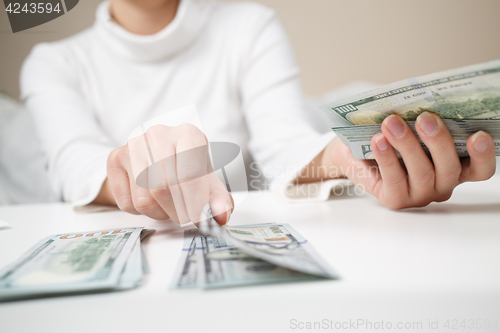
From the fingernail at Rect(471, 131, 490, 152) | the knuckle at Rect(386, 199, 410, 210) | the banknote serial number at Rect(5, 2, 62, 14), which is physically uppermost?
the banknote serial number at Rect(5, 2, 62, 14)

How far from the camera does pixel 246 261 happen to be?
0.28 m

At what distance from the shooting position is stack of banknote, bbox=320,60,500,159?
35 centimetres

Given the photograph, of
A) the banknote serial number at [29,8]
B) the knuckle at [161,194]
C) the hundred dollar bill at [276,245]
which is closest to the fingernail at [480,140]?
the hundred dollar bill at [276,245]

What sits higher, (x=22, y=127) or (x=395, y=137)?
(x=22, y=127)

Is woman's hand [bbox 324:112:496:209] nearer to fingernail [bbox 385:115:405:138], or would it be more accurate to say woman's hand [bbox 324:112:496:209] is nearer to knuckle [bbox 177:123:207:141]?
fingernail [bbox 385:115:405:138]

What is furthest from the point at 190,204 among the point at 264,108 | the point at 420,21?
the point at 420,21

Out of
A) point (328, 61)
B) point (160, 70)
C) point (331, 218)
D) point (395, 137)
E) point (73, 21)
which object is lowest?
point (331, 218)

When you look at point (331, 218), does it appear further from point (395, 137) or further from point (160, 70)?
point (160, 70)

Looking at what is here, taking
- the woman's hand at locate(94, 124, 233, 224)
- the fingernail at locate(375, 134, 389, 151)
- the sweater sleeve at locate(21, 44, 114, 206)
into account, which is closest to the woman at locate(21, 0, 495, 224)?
the sweater sleeve at locate(21, 44, 114, 206)

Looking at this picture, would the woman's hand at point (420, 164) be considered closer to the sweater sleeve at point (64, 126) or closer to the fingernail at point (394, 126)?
the fingernail at point (394, 126)

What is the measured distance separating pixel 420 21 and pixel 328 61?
0.55m

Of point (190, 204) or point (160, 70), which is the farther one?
point (160, 70)

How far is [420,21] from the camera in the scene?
1.80 m

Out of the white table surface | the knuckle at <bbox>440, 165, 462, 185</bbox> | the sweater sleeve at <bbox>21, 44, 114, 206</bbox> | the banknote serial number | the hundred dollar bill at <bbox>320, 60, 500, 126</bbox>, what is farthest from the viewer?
the banknote serial number
